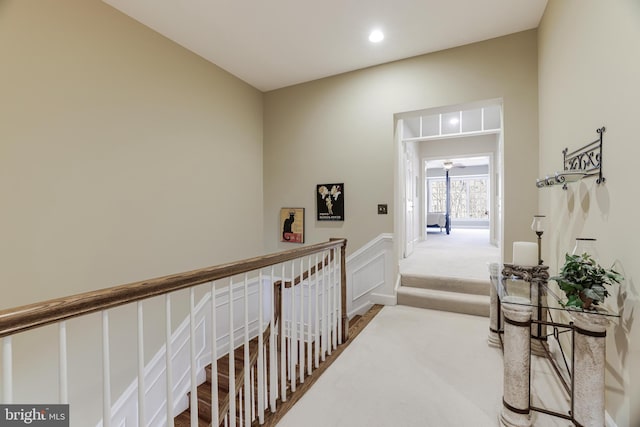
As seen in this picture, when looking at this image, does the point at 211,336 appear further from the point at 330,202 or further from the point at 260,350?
the point at 330,202

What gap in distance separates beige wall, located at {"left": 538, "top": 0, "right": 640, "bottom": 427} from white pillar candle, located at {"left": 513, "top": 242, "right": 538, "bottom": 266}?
0.18m

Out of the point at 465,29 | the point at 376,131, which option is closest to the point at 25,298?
the point at 376,131

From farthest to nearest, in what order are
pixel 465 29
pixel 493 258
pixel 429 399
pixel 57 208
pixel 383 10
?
1. pixel 493 258
2. pixel 465 29
3. pixel 383 10
4. pixel 57 208
5. pixel 429 399

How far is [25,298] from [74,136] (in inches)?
48.8

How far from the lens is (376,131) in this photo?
359 cm

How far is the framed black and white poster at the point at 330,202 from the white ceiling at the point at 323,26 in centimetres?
150

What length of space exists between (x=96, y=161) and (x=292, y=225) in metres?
2.35

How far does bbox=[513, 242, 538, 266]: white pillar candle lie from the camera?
7.28ft

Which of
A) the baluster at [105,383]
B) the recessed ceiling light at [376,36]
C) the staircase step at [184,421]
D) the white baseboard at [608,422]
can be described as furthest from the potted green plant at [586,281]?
the staircase step at [184,421]

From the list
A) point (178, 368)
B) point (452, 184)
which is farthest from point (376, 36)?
point (452, 184)

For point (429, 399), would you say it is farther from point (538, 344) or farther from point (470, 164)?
point (470, 164)

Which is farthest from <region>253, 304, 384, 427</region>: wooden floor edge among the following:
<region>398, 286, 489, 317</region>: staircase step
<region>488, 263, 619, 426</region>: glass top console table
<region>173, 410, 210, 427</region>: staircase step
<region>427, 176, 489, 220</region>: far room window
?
<region>427, 176, 489, 220</region>: far room window

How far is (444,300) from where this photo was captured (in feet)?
10.8

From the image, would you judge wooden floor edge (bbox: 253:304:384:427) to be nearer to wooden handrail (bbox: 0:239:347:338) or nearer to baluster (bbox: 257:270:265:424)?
baluster (bbox: 257:270:265:424)
